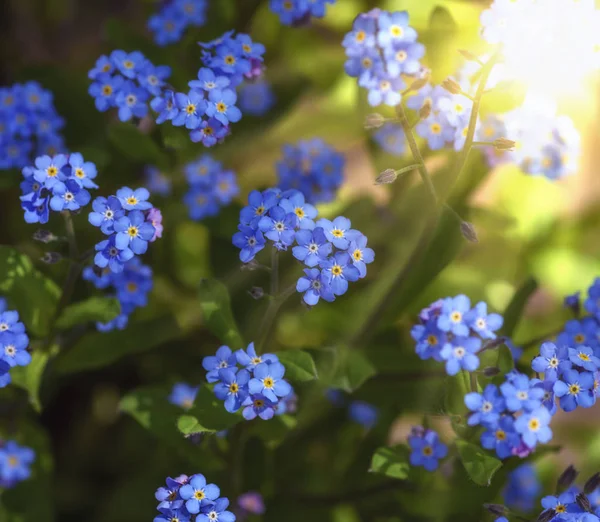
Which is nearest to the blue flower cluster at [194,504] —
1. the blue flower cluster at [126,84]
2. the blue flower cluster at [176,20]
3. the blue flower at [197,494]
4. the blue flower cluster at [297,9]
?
the blue flower at [197,494]

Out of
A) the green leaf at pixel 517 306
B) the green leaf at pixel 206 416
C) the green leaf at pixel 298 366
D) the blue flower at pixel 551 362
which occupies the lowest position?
the green leaf at pixel 517 306

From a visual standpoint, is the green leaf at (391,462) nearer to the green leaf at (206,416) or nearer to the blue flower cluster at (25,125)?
the green leaf at (206,416)

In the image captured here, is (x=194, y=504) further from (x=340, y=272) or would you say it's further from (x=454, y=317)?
(x=454, y=317)

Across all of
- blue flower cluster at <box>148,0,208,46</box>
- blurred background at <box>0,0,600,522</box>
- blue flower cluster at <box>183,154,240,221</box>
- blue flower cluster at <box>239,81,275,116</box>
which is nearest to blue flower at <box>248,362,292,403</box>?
blurred background at <box>0,0,600,522</box>

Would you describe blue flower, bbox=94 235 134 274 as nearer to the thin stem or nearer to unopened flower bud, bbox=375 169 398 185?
unopened flower bud, bbox=375 169 398 185

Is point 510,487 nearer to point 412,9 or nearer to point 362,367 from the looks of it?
point 362,367

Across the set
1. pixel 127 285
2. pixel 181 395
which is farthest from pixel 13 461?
pixel 127 285
